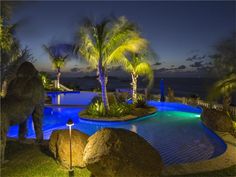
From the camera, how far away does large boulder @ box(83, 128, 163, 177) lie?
15.0ft

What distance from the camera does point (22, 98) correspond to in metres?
6.47

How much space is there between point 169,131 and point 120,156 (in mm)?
6443

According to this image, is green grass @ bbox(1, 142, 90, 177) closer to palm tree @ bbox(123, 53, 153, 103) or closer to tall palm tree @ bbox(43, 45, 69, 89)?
palm tree @ bbox(123, 53, 153, 103)

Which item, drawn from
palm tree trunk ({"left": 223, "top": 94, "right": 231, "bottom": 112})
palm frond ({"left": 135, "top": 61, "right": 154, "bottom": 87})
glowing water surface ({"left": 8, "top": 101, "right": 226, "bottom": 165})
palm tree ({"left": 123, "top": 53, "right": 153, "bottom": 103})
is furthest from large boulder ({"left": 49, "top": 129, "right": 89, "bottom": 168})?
palm frond ({"left": 135, "top": 61, "right": 154, "bottom": 87})

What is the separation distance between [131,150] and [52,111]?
12148 millimetres

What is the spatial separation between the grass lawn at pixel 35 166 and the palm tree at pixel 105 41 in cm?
674

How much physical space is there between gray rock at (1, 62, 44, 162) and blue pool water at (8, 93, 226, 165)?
3266mm

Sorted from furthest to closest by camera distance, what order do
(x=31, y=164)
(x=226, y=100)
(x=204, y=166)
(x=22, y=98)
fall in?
(x=226, y=100) → (x=22, y=98) → (x=31, y=164) → (x=204, y=166)

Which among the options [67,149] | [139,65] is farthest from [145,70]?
[67,149]

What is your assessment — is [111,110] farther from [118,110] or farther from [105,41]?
[105,41]

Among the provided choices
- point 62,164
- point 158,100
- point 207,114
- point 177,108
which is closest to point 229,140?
point 207,114

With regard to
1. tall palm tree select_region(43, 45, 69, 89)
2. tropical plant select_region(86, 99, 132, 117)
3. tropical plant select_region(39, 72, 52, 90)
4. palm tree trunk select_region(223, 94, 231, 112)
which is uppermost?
tall palm tree select_region(43, 45, 69, 89)

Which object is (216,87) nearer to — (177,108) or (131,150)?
(131,150)

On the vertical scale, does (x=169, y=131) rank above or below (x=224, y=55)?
below
